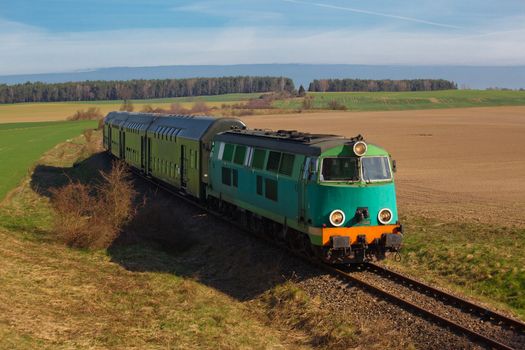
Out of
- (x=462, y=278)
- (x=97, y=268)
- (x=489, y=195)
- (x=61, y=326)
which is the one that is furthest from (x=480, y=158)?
(x=61, y=326)

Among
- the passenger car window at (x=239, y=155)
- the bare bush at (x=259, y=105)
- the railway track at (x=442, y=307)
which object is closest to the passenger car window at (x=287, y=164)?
the railway track at (x=442, y=307)

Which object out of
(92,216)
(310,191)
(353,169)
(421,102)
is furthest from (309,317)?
(421,102)

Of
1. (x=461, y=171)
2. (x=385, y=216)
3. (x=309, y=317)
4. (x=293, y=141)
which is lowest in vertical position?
(x=309, y=317)

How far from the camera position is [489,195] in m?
32.2

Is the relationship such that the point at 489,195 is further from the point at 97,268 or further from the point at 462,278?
the point at 97,268

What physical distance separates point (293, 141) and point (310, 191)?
2299 millimetres

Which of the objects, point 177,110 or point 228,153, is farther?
point 177,110

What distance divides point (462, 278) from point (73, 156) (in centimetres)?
4698

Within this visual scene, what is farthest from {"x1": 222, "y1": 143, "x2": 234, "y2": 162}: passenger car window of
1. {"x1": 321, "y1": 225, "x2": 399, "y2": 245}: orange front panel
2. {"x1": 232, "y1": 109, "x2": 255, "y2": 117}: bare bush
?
{"x1": 232, "y1": 109, "x2": 255, "y2": 117}: bare bush

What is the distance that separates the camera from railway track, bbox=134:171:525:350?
41.6 feet

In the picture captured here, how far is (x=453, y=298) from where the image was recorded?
1479cm

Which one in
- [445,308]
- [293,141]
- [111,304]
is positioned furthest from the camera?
[293,141]

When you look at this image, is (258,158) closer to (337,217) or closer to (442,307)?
(337,217)

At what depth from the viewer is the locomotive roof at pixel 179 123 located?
26298mm
